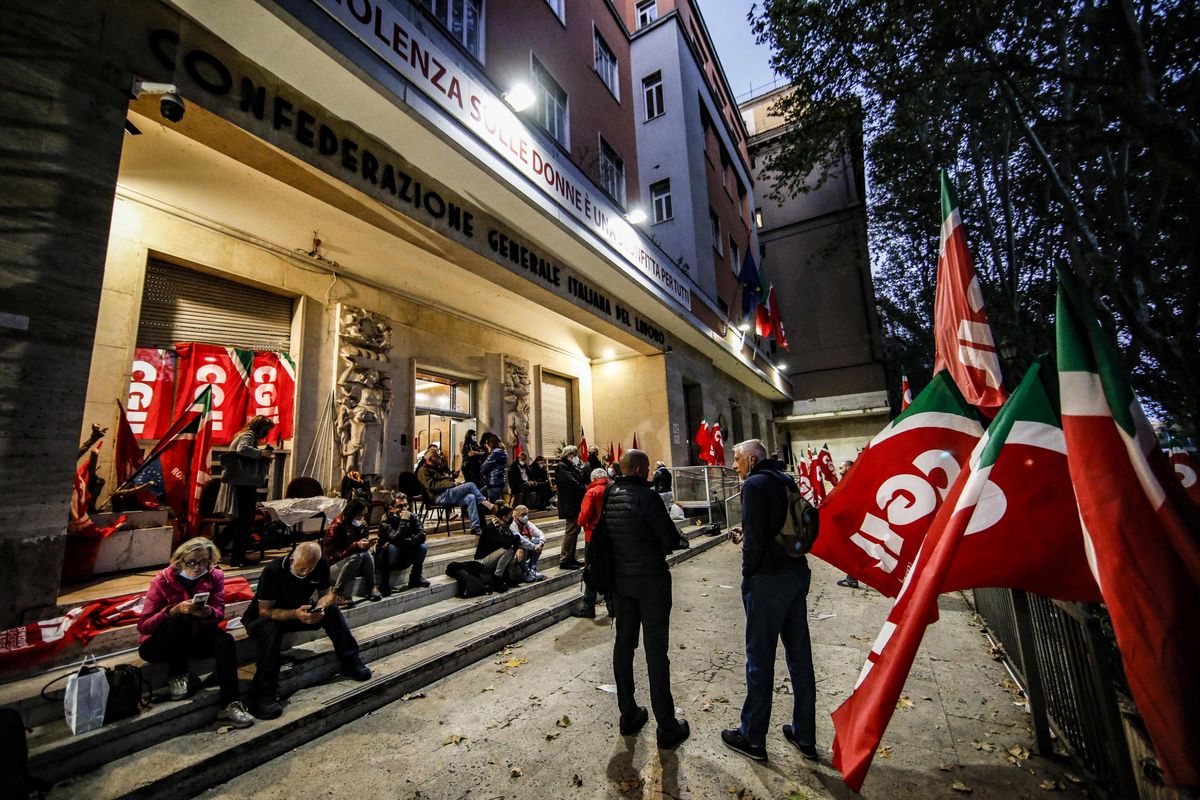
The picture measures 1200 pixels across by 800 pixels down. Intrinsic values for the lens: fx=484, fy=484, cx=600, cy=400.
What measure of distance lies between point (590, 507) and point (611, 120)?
13.2m

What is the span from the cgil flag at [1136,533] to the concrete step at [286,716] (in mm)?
4330

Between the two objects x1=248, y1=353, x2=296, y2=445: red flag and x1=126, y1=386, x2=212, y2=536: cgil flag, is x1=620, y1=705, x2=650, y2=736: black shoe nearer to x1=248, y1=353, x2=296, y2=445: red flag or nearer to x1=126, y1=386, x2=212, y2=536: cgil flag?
x1=126, y1=386, x2=212, y2=536: cgil flag

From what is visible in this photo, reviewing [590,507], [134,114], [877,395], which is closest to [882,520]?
[590,507]

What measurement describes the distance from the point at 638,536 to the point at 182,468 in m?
5.80

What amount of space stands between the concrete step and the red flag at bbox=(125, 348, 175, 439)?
15.6 ft

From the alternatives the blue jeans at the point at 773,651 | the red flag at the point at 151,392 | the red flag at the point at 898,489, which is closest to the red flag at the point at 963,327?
the red flag at the point at 898,489

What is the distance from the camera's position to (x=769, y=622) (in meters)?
3.15

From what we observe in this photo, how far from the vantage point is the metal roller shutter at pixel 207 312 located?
6.98 meters

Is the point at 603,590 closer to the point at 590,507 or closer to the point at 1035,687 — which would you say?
the point at 590,507

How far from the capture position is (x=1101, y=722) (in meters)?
2.48

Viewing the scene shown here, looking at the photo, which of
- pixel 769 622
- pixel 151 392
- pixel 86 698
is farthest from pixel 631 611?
pixel 151 392

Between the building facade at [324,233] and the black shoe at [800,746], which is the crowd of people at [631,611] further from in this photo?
the building facade at [324,233]

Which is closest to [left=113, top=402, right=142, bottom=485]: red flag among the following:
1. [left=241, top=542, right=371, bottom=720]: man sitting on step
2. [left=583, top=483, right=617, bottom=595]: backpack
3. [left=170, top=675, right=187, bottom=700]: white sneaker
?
[left=241, top=542, right=371, bottom=720]: man sitting on step

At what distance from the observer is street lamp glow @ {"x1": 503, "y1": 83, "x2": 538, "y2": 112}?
8734 millimetres
